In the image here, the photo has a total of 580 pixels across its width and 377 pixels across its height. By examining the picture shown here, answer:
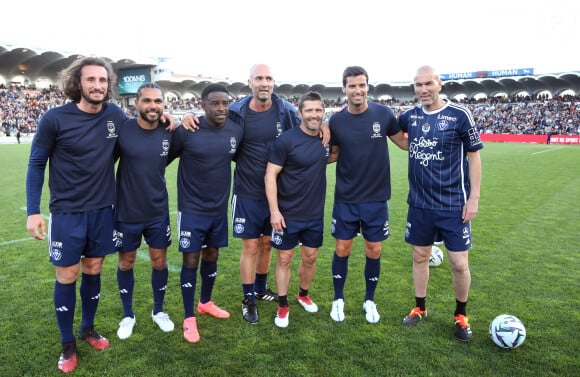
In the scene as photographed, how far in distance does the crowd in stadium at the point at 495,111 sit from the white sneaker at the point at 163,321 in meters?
34.7

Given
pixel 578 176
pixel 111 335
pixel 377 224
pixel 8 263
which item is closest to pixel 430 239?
pixel 377 224

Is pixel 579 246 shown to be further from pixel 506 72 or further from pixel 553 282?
pixel 506 72

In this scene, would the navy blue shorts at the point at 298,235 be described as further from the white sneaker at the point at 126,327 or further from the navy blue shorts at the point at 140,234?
the white sneaker at the point at 126,327

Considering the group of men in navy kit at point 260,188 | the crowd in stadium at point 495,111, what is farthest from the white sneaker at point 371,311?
the crowd in stadium at point 495,111

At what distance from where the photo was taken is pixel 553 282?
4879 mm

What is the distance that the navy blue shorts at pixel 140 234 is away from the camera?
3.65 m

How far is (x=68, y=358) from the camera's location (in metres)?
3.24

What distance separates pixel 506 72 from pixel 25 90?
57.6m

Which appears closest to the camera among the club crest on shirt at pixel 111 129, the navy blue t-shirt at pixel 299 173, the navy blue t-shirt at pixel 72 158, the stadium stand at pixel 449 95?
the navy blue t-shirt at pixel 72 158

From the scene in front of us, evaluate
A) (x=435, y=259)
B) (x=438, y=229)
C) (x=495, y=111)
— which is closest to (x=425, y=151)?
(x=438, y=229)

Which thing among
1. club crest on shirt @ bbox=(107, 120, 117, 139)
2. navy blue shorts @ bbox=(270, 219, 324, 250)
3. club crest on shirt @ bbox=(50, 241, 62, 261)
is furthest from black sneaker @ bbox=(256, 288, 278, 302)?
club crest on shirt @ bbox=(107, 120, 117, 139)

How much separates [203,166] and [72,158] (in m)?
1.04

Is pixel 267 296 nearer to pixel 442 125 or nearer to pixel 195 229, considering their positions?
pixel 195 229

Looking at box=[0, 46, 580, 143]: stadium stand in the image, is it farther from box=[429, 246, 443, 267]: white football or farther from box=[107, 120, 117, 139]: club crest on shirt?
box=[107, 120, 117, 139]: club crest on shirt
